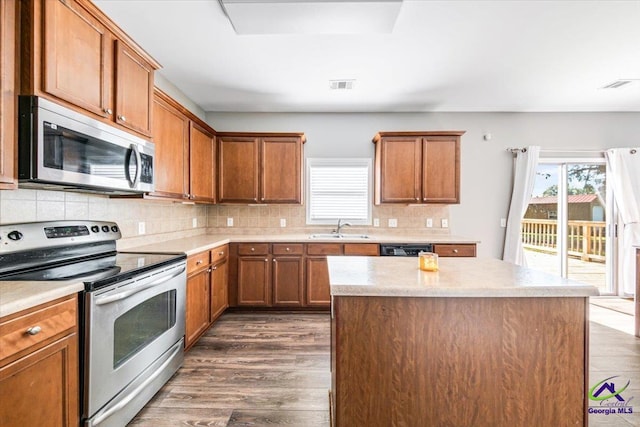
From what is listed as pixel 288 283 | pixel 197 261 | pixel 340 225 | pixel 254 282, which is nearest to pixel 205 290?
pixel 197 261

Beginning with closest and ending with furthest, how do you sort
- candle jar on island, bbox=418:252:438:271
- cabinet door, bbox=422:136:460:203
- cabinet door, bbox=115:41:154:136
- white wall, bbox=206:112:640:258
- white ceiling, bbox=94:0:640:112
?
candle jar on island, bbox=418:252:438:271, cabinet door, bbox=115:41:154:136, white ceiling, bbox=94:0:640:112, cabinet door, bbox=422:136:460:203, white wall, bbox=206:112:640:258

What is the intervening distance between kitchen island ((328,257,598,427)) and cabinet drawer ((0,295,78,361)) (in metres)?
1.22

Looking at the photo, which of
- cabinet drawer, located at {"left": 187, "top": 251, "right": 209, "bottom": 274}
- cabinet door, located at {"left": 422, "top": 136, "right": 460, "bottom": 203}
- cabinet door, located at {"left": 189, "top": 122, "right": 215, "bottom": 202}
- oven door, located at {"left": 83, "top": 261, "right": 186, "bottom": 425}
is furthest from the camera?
cabinet door, located at {"left": 422, "top": 136, "right": 460, "bottom": 203}

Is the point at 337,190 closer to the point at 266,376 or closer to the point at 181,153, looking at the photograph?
the point at 181,153

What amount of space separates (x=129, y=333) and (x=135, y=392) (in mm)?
362

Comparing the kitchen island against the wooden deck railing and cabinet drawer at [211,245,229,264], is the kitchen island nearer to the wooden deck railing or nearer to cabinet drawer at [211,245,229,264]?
cabinet drawer at [211,245,229,264]

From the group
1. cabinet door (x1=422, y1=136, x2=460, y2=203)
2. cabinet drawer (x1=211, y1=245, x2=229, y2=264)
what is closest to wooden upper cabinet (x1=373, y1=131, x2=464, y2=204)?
cabinet door (x1=422, y1=136, x2=460, y2=203)

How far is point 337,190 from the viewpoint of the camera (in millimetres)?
4312

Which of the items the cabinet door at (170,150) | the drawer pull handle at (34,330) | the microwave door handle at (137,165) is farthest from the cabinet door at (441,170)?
the drawer pull handle at (34,330)

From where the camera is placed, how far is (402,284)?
1380 millimetres

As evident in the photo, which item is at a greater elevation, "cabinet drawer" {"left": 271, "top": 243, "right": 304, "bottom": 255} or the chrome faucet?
the chrome faucet

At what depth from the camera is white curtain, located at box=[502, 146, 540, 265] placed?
4207mm

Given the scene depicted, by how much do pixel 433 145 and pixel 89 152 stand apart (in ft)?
11.6

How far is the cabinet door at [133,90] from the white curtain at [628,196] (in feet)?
19.0
